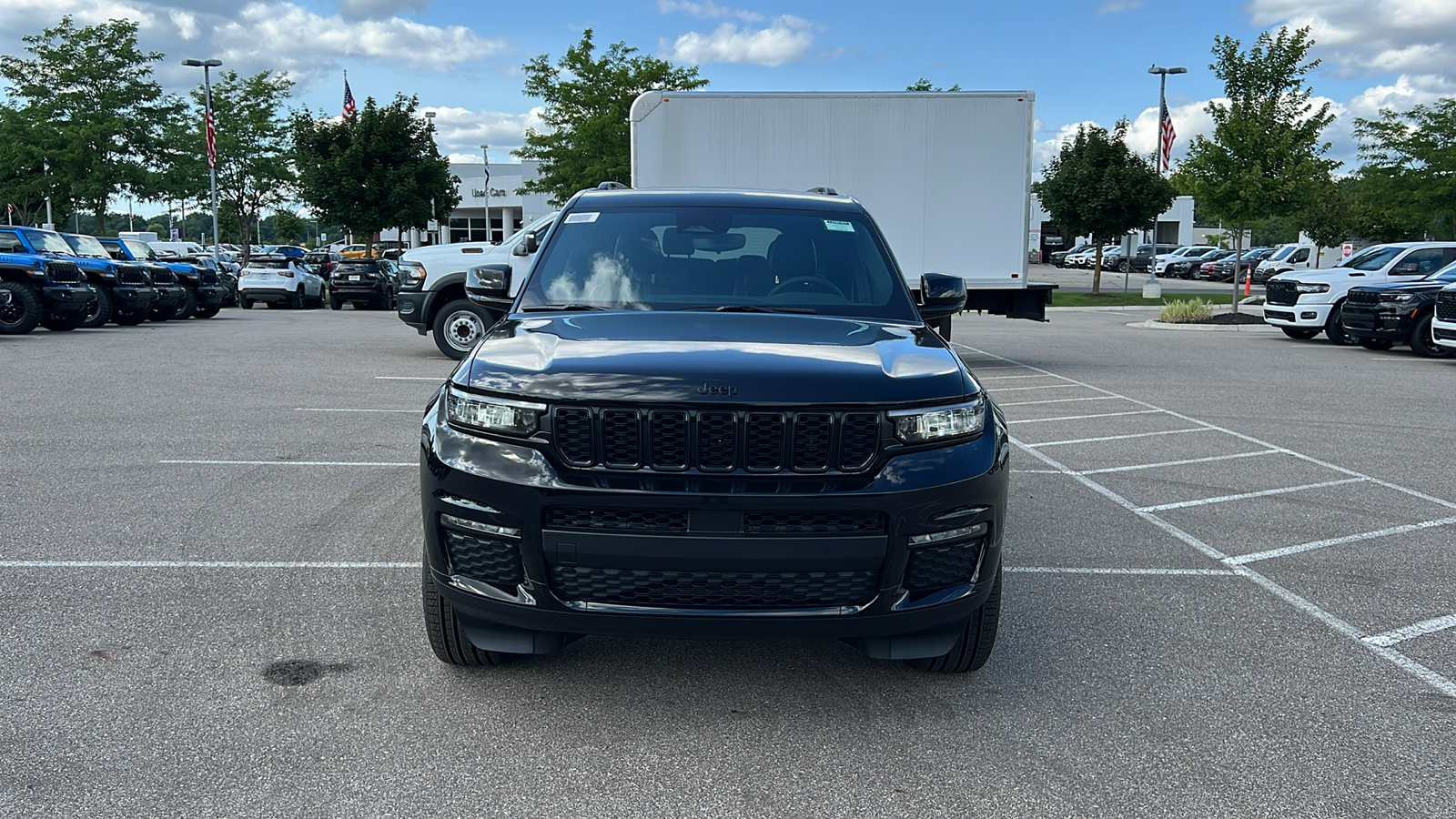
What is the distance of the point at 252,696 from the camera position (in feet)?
12.8

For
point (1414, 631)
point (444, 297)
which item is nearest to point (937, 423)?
point (1414, 631)

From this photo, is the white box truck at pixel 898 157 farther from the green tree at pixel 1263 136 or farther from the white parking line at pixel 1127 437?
the green tree at pixel 1263 136

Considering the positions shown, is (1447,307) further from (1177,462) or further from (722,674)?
(722,674)

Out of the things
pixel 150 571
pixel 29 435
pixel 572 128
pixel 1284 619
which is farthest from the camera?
pixel 572 128

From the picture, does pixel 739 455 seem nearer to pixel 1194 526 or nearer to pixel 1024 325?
pixel 1194 526

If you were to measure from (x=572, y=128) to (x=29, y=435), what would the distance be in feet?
110

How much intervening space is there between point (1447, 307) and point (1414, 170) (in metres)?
29.1

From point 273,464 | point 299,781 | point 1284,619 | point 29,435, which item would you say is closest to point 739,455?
point 299,781

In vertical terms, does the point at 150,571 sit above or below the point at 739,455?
below

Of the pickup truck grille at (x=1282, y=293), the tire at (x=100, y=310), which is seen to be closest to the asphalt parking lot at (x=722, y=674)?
the tire at (x=100, y=310)

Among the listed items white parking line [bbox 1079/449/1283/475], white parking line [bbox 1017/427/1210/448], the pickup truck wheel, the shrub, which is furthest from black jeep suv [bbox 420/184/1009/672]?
the shrub

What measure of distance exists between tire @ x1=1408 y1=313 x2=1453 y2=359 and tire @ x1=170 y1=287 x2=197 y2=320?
2209cm

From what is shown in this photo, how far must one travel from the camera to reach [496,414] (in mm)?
3512

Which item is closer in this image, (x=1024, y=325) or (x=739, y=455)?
(x=739, y=455)
